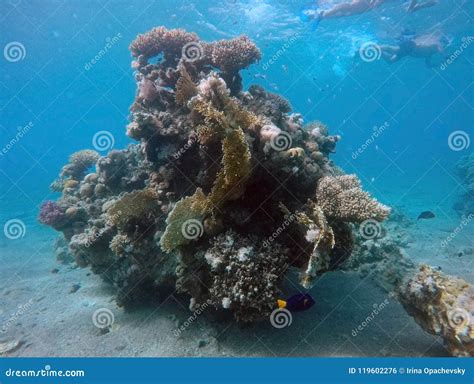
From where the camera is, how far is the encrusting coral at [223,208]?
494cm

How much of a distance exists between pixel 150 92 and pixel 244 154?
3916 mm

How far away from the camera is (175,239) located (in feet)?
17.2

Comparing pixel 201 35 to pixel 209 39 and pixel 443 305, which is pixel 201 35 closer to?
pixel 209 39

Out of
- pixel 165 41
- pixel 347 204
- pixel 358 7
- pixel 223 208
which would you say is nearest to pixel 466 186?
pixel 358 7

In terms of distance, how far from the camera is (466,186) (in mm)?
21531

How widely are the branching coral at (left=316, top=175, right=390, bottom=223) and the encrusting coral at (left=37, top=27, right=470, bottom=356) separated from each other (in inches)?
0.7

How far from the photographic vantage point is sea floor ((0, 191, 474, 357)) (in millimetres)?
5227

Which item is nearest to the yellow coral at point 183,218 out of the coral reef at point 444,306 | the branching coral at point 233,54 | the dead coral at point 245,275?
the dead coral at point 245,275

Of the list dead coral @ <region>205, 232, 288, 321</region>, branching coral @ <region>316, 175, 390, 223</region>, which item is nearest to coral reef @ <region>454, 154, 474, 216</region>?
branching coral @ <region>316, 175, 390, 223</region>

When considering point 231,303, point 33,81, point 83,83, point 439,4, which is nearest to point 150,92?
point 231,303

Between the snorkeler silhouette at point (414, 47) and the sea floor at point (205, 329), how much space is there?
2004cm

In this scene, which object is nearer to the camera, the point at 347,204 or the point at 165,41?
the point at 347,204

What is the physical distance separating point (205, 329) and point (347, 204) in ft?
11.1

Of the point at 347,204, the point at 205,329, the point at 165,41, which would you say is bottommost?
the point at 205,329
